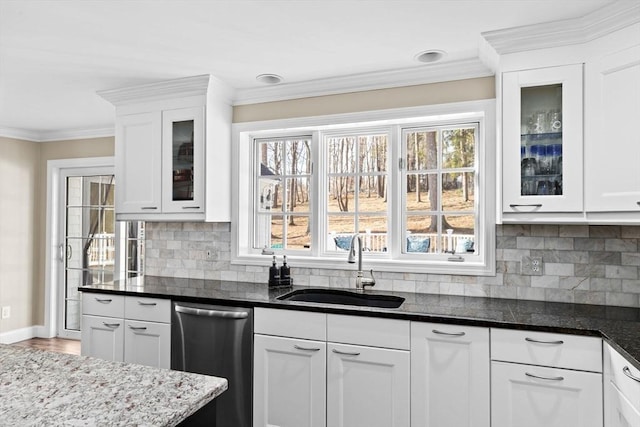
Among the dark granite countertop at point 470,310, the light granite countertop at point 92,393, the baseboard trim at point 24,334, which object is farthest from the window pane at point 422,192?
the baseboard trim at point 24,334

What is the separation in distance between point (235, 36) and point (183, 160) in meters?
1.14

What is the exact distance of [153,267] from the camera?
146 inches

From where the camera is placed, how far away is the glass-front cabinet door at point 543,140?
88.4 inches

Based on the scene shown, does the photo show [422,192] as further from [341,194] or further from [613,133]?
[613,133]

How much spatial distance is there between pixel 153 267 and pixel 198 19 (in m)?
2.26

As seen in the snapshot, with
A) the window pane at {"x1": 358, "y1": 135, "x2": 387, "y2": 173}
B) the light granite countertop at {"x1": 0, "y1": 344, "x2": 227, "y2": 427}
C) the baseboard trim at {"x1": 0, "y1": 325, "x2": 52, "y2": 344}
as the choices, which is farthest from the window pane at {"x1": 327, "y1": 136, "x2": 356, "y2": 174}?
the baseboard trim at {"x1": 0, "y1": 325, "x2": 52, "y2": 344}

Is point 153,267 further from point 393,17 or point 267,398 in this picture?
point 393,17

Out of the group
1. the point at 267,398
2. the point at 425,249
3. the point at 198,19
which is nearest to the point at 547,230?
the point at 425,249

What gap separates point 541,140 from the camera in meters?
2.32

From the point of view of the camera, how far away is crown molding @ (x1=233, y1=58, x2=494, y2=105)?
2.75 metres

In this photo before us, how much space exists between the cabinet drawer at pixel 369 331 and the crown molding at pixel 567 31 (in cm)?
160

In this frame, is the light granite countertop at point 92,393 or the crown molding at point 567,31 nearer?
the light granite countertop at point 92,393

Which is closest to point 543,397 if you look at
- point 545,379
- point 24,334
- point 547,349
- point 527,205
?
point 545,379

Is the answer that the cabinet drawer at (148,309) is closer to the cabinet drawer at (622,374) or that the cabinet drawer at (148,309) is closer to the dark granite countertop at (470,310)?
the dark granite countertop at (470,310)
